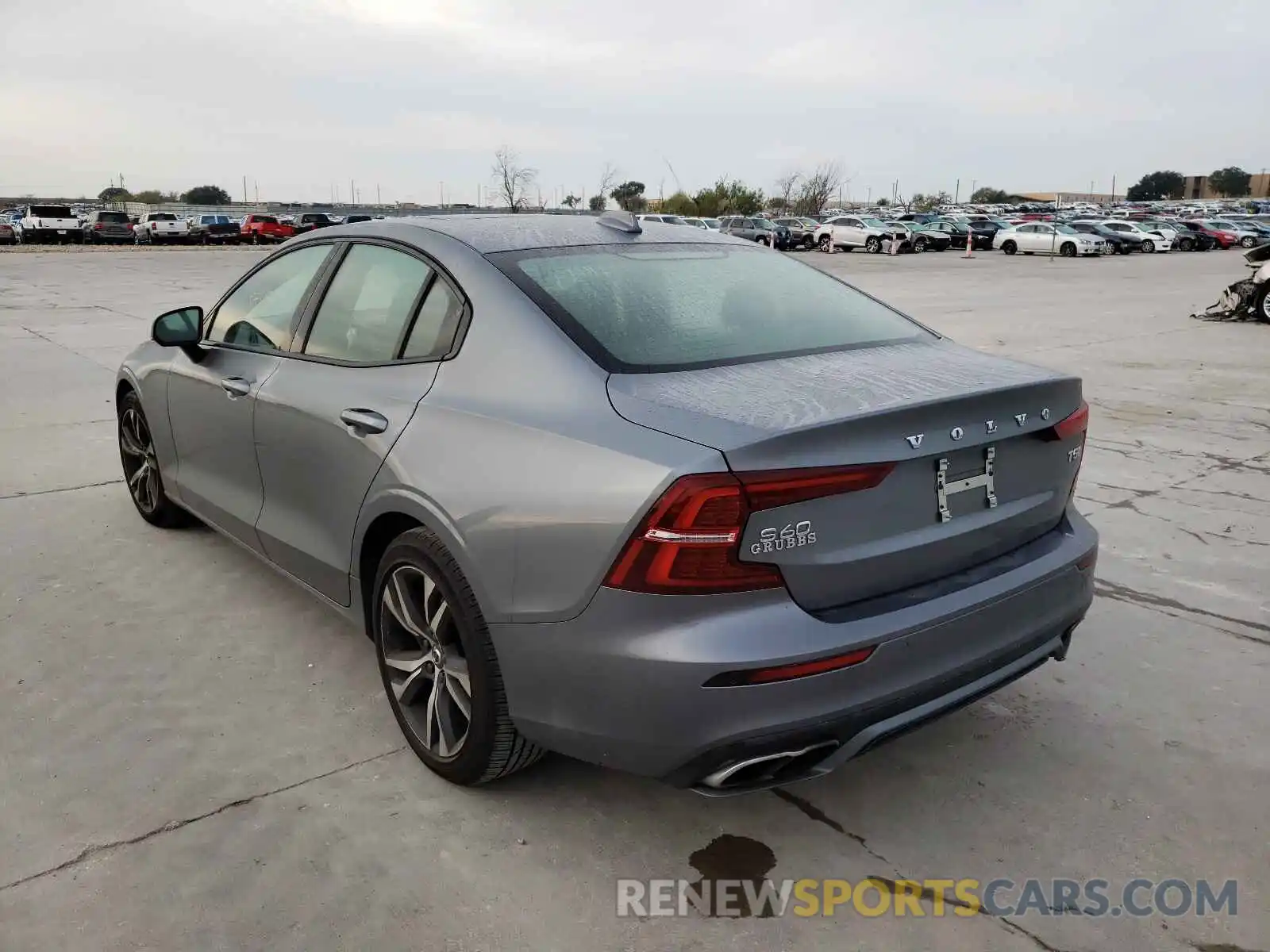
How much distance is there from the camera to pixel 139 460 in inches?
204

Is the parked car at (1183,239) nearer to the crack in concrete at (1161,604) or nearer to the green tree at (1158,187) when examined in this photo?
the crack in concrete at (1161,604)

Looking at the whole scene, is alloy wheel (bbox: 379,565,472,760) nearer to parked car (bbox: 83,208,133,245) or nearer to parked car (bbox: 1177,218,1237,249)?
parked car (bbox: 83,208,133,245)

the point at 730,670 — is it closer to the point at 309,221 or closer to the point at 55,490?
the point at 55,490

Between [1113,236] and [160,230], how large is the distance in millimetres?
41877

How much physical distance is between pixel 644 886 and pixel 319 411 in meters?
1.80

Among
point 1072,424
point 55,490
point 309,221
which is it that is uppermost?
point 309,221

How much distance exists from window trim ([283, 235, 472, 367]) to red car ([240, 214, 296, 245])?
1854 inches

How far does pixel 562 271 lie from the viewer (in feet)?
10.1

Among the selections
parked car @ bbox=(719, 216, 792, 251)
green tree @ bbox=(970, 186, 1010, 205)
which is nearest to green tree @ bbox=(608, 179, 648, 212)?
parked car @ bbox=(719, 216, 792, 251)

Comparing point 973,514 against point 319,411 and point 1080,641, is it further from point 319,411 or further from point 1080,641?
point 319,411

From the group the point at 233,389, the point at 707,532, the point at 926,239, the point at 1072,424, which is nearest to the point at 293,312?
the point at 233,389

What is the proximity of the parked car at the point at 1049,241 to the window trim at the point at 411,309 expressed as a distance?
138ft

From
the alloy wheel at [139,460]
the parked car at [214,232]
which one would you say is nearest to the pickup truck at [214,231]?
the parked car at [214,232]

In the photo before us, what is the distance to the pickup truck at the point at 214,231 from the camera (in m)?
46.8
